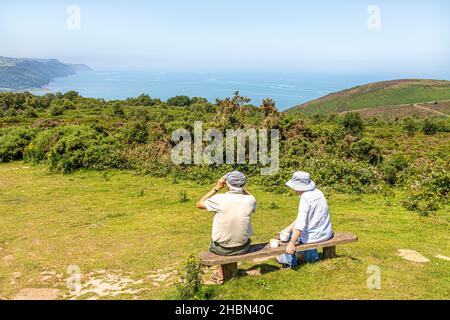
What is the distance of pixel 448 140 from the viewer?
4706 cm

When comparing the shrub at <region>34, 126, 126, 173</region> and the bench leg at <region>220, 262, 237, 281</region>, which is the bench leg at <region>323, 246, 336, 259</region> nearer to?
the bench leg at <region>220, 262, 237, 281</region>

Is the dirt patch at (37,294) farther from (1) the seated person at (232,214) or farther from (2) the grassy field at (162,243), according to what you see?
(1) the seated person at (232,214)

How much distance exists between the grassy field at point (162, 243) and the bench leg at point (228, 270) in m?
0.12

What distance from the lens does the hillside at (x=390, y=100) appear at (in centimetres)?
12481

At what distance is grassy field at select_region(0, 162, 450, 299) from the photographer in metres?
6.45

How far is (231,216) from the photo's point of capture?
631 centimetres

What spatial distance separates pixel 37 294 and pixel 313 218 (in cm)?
515

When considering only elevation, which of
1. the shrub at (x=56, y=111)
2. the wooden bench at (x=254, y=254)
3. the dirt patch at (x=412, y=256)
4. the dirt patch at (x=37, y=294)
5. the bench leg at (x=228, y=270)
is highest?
the shrub at (x=56, y=111)

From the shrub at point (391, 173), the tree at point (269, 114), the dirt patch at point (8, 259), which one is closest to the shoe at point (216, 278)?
the dirt patch at point (8, 259)

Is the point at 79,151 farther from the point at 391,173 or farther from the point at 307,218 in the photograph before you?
the point at 307,218
